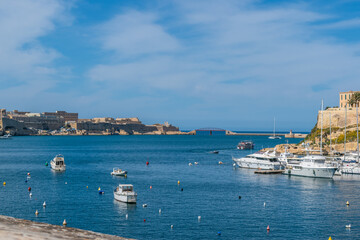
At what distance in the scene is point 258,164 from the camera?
3310 inches

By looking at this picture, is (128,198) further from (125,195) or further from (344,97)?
(344,97)

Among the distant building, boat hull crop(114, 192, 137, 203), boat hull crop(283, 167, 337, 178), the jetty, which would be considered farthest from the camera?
the distant building

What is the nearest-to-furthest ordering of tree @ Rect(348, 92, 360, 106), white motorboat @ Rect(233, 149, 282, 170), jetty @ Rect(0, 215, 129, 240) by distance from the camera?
1. jetty @ Rect(0, 215, 129, 240)
2. white motorboat @ Rect(233, 149, 282, 170)
3. tree @ Rect(348, 92, 360, 106)

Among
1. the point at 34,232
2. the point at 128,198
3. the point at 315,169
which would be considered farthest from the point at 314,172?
the point at 34,232

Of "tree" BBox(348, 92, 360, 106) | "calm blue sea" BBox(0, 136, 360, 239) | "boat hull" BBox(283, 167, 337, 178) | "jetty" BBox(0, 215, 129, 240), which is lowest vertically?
"calm blue sea" BBox(0, 136, 360, 239)

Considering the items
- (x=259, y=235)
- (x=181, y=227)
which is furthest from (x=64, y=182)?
(x=259, y=235)

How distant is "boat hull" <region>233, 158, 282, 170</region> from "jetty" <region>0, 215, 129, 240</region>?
77.6 meters

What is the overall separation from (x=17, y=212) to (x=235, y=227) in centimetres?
1968

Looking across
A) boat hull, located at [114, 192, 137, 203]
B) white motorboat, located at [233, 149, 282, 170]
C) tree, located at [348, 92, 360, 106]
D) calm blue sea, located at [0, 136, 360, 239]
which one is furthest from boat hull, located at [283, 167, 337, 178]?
tree, located at [348, 92, 360, 106]

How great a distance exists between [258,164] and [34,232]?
3163 inches

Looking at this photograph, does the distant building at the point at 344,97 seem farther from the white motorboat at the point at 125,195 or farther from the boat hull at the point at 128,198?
the boat hull at the point at 128,198

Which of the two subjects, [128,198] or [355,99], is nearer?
[128,198]

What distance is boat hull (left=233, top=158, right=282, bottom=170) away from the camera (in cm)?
8169

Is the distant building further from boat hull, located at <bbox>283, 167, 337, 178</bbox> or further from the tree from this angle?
boat hull, located at <bbox>283, 167, 337, 178</bbox>
